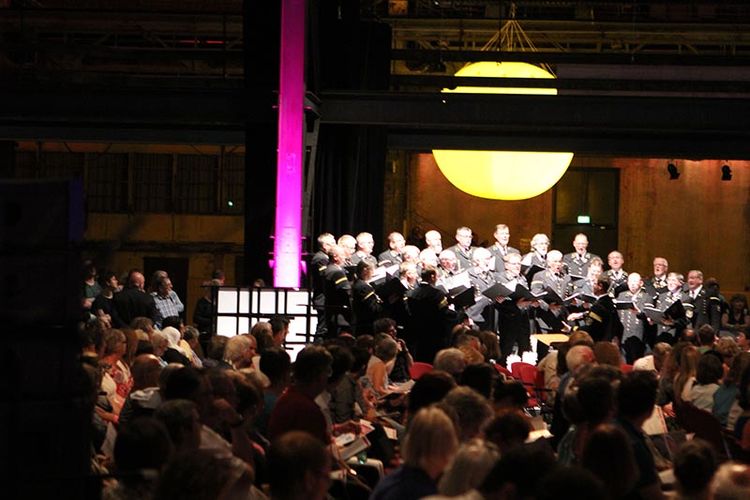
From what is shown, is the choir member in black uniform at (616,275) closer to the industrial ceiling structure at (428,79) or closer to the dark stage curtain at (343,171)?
the industrial ceiling structure at (428,79)

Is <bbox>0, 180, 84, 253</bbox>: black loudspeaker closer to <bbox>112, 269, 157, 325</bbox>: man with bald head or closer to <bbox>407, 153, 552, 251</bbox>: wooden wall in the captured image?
<bbox>112, 269, 157, 325</bbox>: man with bald head

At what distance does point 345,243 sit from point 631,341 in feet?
13.4

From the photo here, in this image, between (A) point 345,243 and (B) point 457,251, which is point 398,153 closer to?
(B) point 457,251

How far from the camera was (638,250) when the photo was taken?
30453 millimetres

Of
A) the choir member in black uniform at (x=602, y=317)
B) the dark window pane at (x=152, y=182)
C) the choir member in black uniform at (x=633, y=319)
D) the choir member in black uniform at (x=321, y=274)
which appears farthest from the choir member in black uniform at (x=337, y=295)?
the dark window pane at (x=152, y=182)

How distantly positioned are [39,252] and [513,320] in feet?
43.5

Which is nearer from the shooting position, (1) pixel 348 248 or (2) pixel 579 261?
(1) pixel 348 248

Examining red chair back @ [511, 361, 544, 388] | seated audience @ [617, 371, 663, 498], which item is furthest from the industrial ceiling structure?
seated audience @ [617, 371, 663, 498]

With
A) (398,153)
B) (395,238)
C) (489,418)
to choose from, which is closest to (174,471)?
(489,418)

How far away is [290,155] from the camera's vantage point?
15914mm

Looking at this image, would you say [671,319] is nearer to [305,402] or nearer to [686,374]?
[686,374]

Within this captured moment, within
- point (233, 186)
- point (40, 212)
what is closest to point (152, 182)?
point (233, 186)

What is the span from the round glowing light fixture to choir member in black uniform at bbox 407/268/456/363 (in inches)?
163

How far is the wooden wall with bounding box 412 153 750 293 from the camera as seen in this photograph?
30344 millimetres
